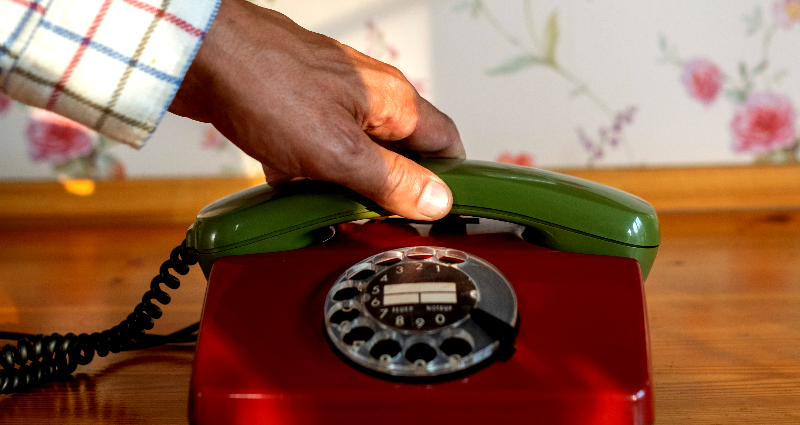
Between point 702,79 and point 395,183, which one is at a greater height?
point 702,79

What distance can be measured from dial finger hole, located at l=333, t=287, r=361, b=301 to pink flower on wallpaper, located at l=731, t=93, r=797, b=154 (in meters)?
0.73

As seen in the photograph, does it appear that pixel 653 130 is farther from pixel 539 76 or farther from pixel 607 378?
pixel 607 378

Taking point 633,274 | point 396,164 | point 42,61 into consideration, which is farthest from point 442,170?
point 42,61

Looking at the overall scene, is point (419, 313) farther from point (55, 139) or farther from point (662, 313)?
point (55, 139)

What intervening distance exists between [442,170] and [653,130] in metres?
0.54

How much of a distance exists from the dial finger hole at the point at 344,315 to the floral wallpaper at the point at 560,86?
1.90 ft

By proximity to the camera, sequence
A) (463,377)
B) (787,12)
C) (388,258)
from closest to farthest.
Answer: (463,377), (388,258), (787,12)

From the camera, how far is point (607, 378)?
1.32ft

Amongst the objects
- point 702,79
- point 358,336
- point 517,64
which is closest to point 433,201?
point 358,336

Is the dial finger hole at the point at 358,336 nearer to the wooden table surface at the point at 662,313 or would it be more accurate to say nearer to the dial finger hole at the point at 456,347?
the dial finger hole at the point at 456,347

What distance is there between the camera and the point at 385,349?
1.40 ft

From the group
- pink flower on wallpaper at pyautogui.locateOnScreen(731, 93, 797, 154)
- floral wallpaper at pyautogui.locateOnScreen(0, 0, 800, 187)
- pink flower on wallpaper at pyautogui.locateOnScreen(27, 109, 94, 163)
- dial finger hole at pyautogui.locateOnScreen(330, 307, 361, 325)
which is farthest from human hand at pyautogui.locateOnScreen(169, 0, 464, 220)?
pink flower on wallpaper at pyautogui.locateOnScreen(731, 93, 797, 154)

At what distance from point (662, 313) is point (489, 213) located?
0.79ft

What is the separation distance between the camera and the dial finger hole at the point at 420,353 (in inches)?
16.6
